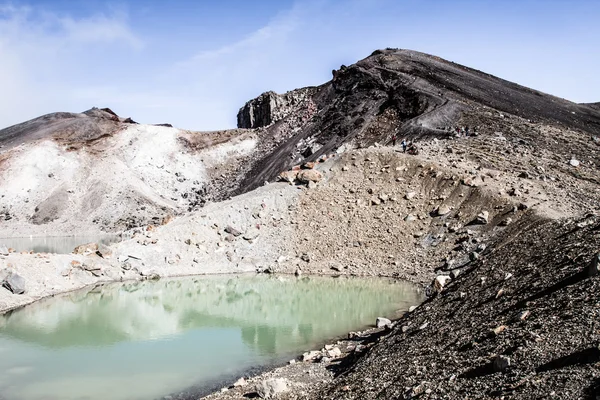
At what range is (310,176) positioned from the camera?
34875 millimetres

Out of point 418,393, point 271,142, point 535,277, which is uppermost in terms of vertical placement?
point 271,142

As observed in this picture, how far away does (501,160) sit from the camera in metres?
32.9

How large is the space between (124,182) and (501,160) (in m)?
40.8

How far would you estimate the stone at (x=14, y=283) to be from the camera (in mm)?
24719

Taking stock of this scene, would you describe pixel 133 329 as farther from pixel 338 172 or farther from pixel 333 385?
pixel 338 172

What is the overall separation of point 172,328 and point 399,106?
2927 cm

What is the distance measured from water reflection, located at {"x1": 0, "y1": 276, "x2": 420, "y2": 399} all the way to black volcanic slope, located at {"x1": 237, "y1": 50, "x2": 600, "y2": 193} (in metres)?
17.8

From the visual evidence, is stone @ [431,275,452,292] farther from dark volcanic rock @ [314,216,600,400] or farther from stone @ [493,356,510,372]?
stone @ [493,356,510,372]

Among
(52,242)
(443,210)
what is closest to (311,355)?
(443,210)

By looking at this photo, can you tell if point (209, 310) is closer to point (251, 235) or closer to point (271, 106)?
point (251, 235)

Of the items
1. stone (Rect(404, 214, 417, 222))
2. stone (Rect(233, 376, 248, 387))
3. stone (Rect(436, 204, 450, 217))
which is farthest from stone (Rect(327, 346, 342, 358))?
stone (Rect(436, 204, 450, 217))

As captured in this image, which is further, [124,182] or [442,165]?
[124,182]

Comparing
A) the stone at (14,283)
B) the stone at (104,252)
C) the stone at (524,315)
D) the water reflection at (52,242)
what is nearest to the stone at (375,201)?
the stone at (104,252)

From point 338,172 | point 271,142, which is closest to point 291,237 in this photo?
point 338,172
